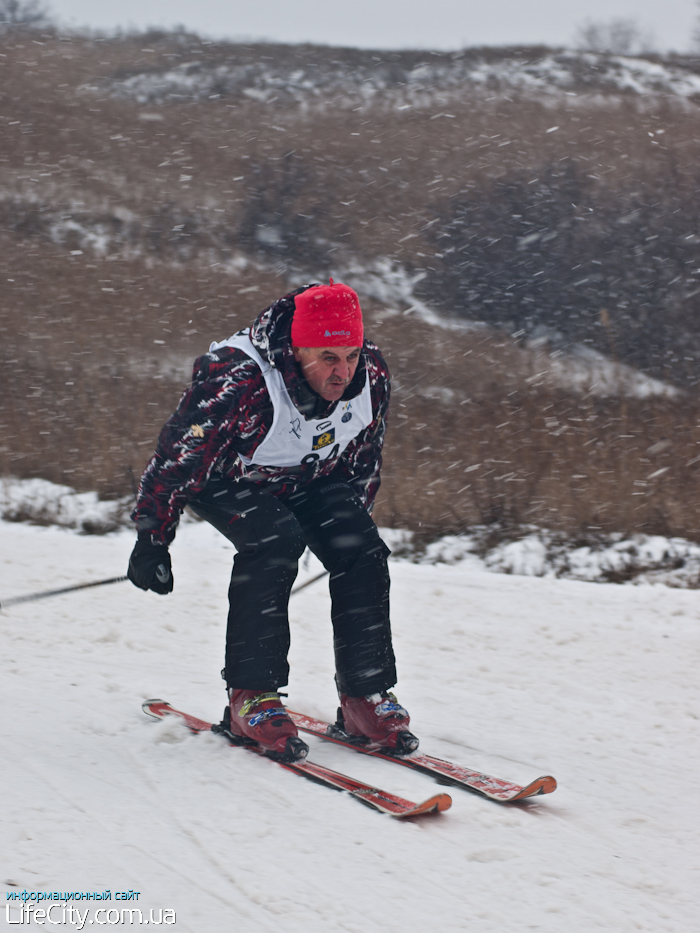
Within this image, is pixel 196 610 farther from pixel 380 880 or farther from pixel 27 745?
pixel 380 880

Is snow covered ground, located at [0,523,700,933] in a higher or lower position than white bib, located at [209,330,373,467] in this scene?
lower

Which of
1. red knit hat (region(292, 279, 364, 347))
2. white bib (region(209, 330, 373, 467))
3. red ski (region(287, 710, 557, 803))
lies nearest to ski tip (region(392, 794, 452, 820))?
red ski (region(287, 710, 557, 803))

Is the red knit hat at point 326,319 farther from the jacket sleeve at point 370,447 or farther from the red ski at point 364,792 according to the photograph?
the red ski at point 364,792

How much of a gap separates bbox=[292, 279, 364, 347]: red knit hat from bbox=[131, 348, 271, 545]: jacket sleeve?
20cm

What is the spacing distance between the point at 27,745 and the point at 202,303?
14372 mm

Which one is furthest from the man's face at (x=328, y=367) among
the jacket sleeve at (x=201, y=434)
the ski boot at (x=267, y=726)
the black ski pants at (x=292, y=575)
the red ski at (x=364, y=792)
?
the red ski at (x=364, y=792)

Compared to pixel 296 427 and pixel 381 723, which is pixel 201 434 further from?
pixel 381 723

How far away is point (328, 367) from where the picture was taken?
2.73 metres

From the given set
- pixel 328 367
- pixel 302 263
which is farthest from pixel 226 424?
pixel 302 263

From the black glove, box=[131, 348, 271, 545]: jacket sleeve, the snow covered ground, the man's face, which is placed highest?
the man's face

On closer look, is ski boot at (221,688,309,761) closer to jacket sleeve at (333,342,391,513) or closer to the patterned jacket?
the patterned jacket

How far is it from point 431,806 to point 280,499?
1182mm

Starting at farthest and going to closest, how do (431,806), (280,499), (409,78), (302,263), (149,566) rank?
(409,78), (302,263), (280,499), (149,566), (431,806)

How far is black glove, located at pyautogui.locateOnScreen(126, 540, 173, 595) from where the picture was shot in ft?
9.32
